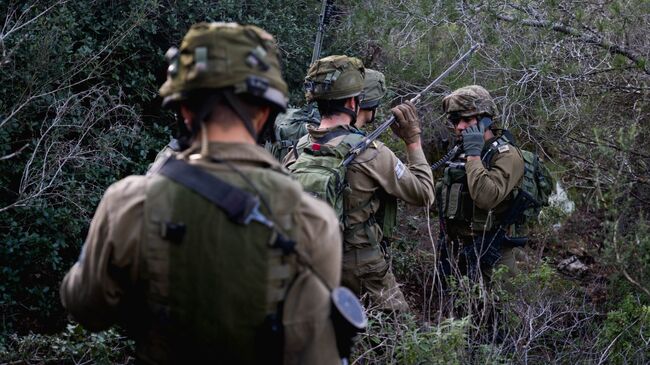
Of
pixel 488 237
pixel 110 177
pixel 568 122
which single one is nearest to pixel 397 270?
pixel 488 237

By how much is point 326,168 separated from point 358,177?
0.85ft

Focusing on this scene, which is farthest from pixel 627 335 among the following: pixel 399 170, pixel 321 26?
pixel 321 26

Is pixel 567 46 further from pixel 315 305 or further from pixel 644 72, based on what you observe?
pixel 315 305

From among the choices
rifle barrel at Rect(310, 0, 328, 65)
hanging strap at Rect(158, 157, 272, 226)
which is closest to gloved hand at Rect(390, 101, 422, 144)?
rifle barrel at Rect(310, 0, 328, 65)

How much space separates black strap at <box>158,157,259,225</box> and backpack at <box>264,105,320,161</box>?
115 inches

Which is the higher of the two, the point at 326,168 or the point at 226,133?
the point at 226,133

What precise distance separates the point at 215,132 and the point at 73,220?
347 cm

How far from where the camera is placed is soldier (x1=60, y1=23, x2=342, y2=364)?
2209mm

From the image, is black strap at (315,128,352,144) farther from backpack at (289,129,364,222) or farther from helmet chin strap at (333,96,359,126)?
helmet chin strap at (333,96,359,126)

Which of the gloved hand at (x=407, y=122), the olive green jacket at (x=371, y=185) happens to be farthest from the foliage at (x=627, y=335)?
the gloved hand at (x=407, y=122)

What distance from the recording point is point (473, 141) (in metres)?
5.34

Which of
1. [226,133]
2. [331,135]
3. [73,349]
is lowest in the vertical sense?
[73,349]

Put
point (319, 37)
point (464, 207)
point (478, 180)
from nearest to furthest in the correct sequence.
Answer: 1. point (478, 180)
2. point (464, 207)
3. point (319, 37)

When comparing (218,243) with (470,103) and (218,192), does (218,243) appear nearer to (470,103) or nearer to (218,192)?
(218,192)
